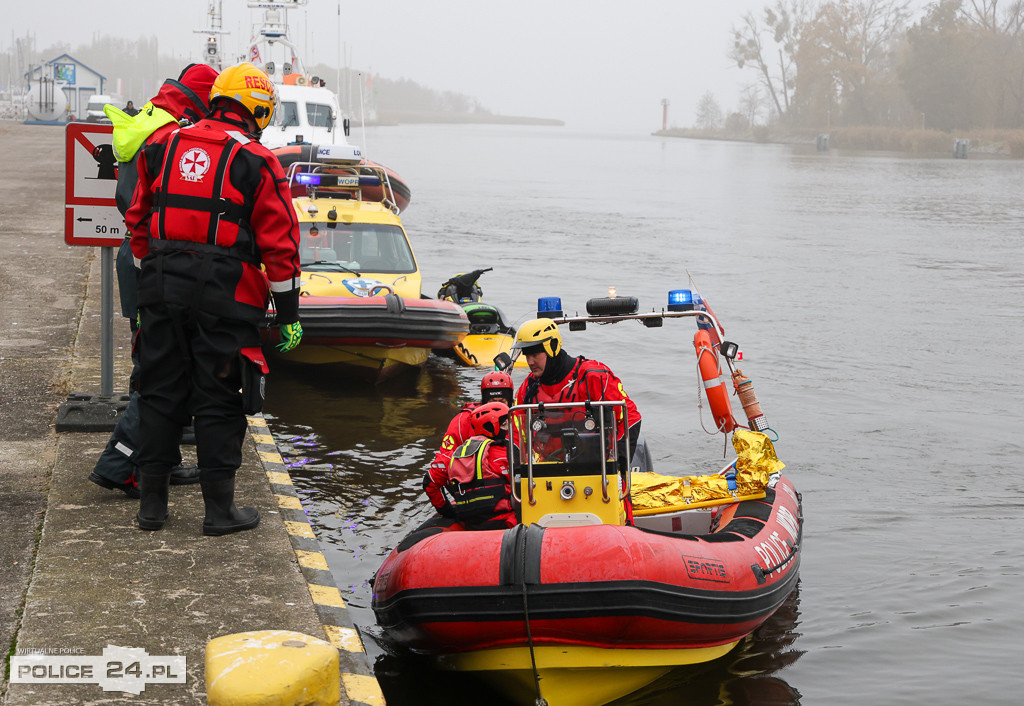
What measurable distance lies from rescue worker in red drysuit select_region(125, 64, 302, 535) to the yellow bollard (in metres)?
1.64

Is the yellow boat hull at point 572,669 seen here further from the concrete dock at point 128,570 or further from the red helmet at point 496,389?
the red helmet at point 496,389

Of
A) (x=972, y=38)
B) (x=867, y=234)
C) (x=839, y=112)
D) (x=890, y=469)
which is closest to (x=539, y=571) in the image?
(x=890, y=469)

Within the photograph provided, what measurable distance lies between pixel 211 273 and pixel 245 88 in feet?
2.55

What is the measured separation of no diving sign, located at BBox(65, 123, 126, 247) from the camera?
5.65m

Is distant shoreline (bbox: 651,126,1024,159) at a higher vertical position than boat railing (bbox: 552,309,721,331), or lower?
higher

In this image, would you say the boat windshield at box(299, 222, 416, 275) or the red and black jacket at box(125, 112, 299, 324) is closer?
the red and black jacket at box(125, 112, 299, 324)

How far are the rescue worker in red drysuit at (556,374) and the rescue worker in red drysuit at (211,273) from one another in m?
1.45

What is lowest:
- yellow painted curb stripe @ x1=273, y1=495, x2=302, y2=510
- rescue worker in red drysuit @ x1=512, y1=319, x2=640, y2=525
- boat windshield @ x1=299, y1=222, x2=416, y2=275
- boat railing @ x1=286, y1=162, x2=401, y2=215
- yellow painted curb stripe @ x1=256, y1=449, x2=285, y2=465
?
yellow painted curb stripe @ x1=273, y1=495, x2=302, y2=510

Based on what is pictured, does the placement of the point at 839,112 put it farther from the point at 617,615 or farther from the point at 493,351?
the point at 617,615

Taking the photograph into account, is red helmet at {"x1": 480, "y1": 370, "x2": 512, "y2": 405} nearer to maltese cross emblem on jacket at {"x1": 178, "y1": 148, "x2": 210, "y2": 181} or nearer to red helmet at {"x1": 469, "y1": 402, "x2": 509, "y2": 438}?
red helmet at {"x1": 469, "y1": 402, "x2": 509, "y2": 438}

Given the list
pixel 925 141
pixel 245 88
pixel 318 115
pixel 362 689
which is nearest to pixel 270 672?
pixel 362 689

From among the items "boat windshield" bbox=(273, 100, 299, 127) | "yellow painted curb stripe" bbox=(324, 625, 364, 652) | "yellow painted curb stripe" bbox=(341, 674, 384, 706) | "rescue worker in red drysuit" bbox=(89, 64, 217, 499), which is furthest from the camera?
"boat windshield" bbox=(273, 100, 299, 127)

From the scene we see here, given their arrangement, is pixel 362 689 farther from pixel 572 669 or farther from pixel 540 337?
pixel 540 337

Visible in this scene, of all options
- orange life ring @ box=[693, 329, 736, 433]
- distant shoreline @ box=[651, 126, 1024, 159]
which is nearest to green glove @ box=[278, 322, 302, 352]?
orange life ring @ box=[693, 329, 736, 433]
